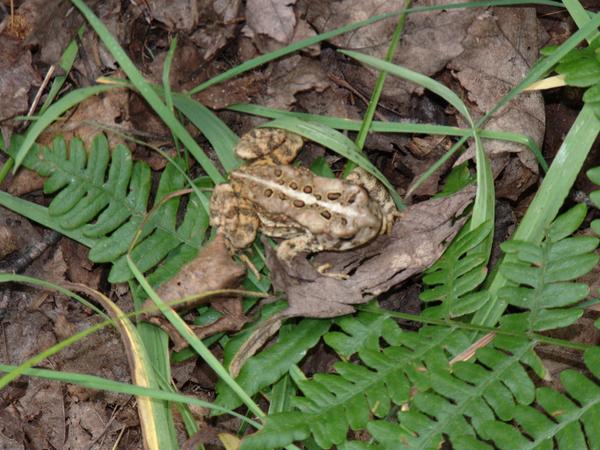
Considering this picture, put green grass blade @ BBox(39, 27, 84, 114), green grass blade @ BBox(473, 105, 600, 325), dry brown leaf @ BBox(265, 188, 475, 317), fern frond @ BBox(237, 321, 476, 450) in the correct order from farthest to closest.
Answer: green grass blade @ BBox(39, 27, 84, 114), dry brown leaf @ BBox(265, 188, 475, 317), green grass blade @ BBox(473, 105, 600, 325), fern frond @ BBox(237, 321, 476, 450)

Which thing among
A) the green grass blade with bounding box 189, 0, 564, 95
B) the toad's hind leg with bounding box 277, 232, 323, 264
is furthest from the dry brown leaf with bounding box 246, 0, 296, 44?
the toad's hind leg with bounding box 277, 232, 323, 264

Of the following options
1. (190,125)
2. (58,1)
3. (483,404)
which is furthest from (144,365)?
(58,1)

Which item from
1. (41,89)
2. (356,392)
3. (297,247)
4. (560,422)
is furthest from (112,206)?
(560,422)

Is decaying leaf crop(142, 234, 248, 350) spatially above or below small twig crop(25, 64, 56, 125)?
below

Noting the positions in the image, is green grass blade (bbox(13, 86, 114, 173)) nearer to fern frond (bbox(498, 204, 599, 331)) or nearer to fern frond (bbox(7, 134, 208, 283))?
fern frond (bbox(7, 134, 208, 283))

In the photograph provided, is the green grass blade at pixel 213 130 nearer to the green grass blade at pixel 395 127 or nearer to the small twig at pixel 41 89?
the green grass blade at pixel 395 127

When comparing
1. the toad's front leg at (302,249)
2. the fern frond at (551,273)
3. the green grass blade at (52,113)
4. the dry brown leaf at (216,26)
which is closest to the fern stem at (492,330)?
the fern frond at (551,273)
